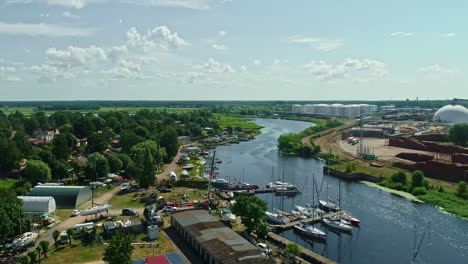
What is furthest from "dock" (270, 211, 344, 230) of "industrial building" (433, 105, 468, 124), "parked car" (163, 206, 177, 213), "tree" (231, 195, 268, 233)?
"industrial building" (433, 105, 468, 124)

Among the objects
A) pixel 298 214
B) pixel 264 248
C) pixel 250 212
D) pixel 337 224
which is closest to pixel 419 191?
pixel 337 224

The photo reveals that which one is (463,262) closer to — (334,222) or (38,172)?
(334,222)

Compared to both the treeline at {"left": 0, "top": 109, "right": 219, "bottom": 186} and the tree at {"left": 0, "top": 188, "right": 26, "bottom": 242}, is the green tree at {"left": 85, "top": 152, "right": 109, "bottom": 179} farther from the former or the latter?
the tree at {"left": 0, "top": 188, "right": 26, "bottom": 242}

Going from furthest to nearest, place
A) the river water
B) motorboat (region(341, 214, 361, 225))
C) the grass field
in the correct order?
the grass field, motorboat (region(341, 214, 361, 225)), the river water

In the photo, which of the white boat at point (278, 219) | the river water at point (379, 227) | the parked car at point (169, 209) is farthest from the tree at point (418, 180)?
the parked car at point (169, 209)

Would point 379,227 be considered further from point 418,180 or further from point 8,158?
point 8,158

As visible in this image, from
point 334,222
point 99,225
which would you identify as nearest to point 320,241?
point 334,222
